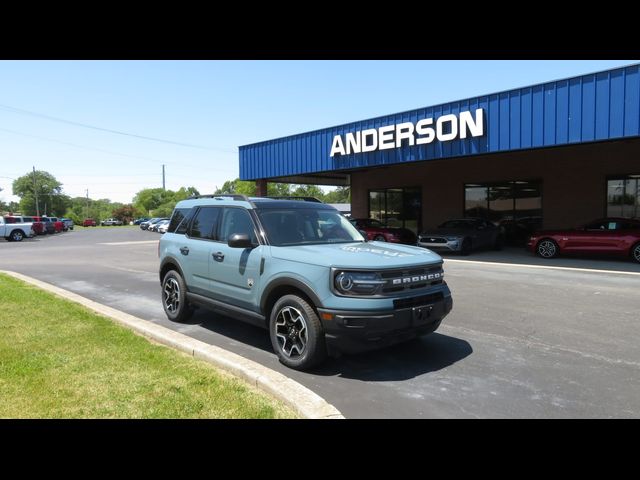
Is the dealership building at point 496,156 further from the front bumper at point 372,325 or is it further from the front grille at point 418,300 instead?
the front bumper at point 372,325

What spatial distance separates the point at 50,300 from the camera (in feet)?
25.4

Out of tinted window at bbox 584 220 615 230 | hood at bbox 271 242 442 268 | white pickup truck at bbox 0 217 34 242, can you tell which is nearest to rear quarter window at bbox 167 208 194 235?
hood at bbox 271 242 442 268

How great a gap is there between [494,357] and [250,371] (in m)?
2.72

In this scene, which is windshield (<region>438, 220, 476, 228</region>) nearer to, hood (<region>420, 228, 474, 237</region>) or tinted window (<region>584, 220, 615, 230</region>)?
hood (<region>420, 228, 474, 237</region>)

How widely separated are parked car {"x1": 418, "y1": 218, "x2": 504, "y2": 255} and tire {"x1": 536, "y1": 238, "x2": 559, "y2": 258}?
225 cm

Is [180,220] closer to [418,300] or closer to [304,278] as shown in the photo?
[304,278]

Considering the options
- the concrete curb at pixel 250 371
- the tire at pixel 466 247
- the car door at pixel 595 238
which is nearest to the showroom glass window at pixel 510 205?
the tire at pixel 466 247

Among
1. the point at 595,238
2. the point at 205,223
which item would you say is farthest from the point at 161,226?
the point at 205,223

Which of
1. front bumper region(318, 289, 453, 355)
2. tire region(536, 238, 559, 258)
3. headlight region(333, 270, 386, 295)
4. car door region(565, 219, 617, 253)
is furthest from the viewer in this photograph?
tire region(536, 238, 559, 258)

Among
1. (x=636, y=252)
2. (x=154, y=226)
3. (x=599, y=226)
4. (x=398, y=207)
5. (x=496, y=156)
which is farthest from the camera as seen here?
(x=154, y=226)

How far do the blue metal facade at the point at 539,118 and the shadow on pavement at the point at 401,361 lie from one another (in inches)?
384

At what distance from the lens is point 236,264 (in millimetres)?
5461

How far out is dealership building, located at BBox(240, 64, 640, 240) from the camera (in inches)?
494
